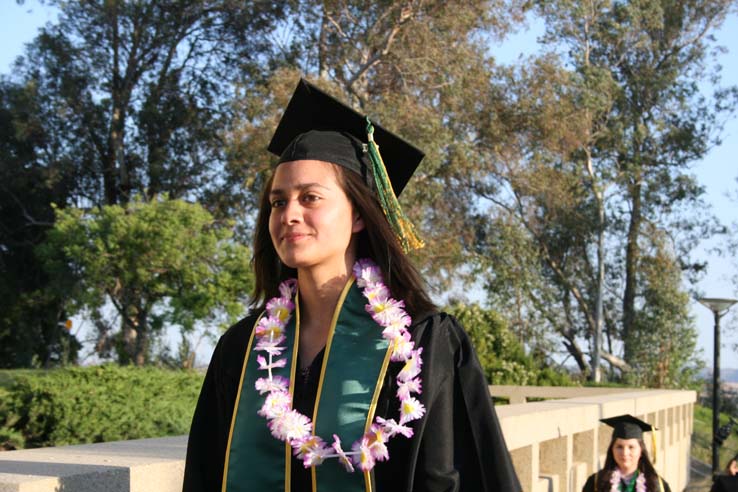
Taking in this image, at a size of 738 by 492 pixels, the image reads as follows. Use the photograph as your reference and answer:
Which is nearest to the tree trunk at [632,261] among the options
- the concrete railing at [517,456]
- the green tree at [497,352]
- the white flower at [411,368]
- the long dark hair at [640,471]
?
the green tree at [497,352]

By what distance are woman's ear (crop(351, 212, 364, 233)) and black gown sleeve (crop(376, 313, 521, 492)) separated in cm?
36

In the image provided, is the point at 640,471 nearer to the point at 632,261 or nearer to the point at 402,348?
the point at 402,348

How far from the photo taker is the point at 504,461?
216 cm

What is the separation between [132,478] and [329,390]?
2.68 feet

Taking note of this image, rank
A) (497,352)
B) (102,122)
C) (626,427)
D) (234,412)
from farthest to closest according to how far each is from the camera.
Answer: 1. (102,122)
2. (497,352)
3. (626,427)
4. (234,412)

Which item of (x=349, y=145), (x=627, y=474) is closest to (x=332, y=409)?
(x=349, y=145)

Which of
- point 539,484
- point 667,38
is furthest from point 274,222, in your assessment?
point 667,38

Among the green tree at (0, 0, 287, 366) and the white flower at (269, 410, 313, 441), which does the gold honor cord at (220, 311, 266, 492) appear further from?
the green tree at (0, 0, 287, 366)

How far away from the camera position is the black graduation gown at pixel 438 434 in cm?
214

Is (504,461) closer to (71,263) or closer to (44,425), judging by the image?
(44,425)

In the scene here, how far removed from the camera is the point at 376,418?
2.20 m

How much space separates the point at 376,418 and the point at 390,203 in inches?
22.8

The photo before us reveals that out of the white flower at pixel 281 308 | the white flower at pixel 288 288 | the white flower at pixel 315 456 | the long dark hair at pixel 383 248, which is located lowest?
the white flower at pixel 315 456

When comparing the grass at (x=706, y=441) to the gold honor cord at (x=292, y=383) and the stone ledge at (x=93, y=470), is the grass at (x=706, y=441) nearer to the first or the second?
the stone ledge at (x=93, y=470)
